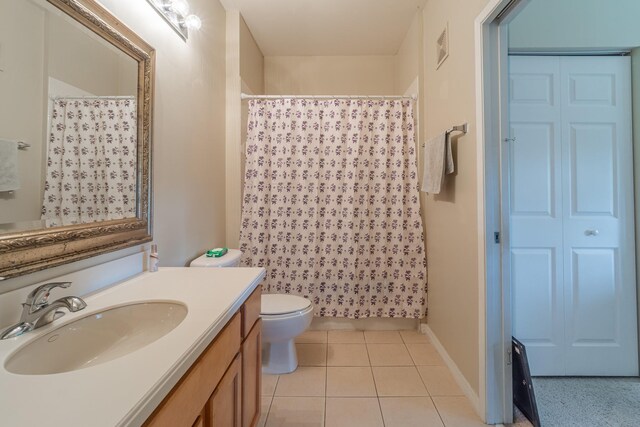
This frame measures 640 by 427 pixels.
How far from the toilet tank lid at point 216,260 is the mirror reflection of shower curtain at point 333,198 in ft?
1.57

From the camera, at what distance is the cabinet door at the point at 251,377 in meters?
1.04

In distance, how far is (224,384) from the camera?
85 centimetres

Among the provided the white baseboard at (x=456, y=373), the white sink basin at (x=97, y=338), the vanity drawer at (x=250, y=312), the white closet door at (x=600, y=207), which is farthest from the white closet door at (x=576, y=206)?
the white sink basin at (x=97, y=338)

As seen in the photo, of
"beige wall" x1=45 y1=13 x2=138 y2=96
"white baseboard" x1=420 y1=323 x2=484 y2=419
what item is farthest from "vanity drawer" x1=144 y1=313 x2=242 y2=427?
"white baseboard" x1=420 y1=323 x2=484 y2=419

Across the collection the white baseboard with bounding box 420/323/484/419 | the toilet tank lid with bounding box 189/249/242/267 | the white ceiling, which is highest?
the white ceiling

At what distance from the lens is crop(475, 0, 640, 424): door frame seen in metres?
1.34

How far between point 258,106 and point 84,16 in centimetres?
143

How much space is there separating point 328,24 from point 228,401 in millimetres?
2791

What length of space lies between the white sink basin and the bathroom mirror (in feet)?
0.67

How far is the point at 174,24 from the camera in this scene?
1.42 meters

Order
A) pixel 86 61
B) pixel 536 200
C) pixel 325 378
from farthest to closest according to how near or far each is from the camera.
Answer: pixel 325 378 → pixel 536 200 → pixel 86 61

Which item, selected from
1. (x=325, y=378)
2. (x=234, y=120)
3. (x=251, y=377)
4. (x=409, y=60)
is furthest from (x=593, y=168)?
(x=234, y=120)

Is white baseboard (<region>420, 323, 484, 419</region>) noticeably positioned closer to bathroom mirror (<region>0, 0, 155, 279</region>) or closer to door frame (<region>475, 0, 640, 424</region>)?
door frame (<region>475, 0, 640, 424</region>)

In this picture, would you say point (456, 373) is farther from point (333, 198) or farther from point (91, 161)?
point (91, 161)
